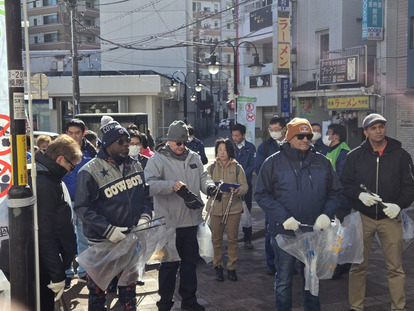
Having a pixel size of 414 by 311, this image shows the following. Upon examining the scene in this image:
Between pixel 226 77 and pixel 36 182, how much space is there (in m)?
84.2

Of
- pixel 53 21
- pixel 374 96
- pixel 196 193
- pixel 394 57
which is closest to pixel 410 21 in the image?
pixel 394 57

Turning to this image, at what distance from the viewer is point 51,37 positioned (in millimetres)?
60281

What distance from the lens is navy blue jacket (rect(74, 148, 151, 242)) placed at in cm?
402

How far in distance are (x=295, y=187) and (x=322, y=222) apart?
1.28 ft

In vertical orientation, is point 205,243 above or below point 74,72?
below

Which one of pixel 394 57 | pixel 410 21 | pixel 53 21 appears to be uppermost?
pixel 53 21

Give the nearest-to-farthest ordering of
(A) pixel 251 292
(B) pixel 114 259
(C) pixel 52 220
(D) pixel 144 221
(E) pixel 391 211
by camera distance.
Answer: (C) pixel 52 220
(B) pixel 114 259
(D) pixel 144 221
(E) pixel 391 211
(A) pixel 251 292

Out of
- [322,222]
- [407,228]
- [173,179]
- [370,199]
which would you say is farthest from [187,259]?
[407,228]

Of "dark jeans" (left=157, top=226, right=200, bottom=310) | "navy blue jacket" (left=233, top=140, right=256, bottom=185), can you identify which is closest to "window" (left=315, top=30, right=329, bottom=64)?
"navy blue jacket" (left=233, top=140, right=256, bottom=185)

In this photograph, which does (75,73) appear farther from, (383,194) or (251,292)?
(383,194)

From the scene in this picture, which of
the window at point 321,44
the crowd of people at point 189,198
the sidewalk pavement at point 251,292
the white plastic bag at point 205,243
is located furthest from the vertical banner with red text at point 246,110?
the white plastic bag at point 205,243

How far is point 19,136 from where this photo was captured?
373 cm

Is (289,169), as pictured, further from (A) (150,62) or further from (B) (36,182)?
(A) (150,62)

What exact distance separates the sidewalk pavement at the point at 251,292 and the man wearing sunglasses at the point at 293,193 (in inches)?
37.7
